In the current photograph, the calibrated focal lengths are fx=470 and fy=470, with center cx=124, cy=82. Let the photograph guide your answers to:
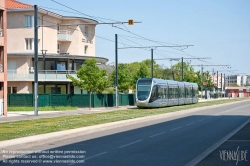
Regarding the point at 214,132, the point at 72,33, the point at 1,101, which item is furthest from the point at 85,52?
Result: the point at 214,132

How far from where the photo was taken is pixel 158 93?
52406mm

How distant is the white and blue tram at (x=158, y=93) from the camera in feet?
167

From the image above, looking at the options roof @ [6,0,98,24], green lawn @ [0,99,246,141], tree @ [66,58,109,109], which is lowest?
green lawn @ [0,99,246,141]

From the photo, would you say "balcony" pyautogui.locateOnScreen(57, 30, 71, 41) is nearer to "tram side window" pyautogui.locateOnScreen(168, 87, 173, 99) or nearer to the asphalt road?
"tram side window" pyautogui.locateOnScreen(168, 87, 173, 99)

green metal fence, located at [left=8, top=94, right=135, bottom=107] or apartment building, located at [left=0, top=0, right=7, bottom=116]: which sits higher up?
apartment building, located at [left=0, top=0, right=7, bottom=116]

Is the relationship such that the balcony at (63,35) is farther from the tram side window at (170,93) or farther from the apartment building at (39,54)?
the tram side window at (170,93)

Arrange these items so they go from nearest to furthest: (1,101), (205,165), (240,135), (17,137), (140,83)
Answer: (205,165), (17,137), (240,135), (1,101), (140,83)

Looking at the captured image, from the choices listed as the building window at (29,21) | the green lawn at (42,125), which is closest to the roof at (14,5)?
the building window at (29,21)

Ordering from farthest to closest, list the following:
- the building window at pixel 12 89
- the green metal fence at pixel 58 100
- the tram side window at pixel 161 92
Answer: the building window at pixel 12 89 → the green metal fence at pixel 58 100 → the tram side window at pixel 161 92

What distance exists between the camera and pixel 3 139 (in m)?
18.4

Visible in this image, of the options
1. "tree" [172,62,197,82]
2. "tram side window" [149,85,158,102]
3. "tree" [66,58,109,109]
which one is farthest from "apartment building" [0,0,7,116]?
"tree" [172,62,197,82]

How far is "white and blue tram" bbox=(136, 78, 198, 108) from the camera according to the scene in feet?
167

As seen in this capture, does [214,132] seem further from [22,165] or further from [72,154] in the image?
[22,165]

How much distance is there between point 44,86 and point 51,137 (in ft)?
158
